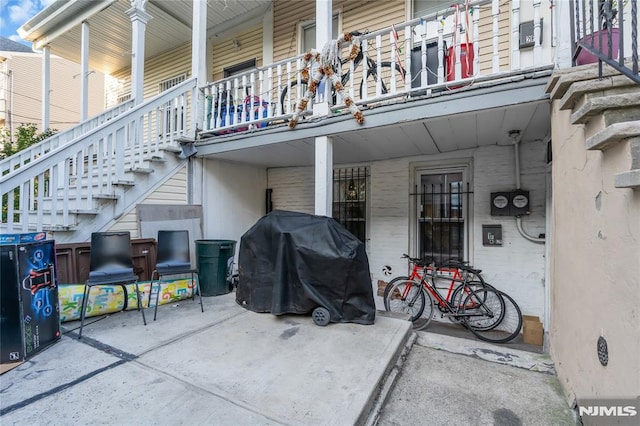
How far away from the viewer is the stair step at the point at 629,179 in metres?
1.14

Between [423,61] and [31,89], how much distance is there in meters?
16.2

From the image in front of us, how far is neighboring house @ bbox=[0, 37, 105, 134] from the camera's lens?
38.1ft

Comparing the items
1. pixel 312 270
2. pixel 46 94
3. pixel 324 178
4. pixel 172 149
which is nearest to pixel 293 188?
pixel 172 149

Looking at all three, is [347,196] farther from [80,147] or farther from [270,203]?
[80,147]

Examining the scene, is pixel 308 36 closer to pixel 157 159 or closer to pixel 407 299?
pixel 157 159

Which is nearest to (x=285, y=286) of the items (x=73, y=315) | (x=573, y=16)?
(x=73, y=315)

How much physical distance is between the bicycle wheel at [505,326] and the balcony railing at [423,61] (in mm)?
2758

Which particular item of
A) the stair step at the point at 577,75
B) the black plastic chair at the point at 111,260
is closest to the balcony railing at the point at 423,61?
the stair step at the point at 577,75

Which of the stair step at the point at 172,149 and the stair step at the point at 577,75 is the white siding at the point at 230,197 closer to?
the stair step at the point at 172,149

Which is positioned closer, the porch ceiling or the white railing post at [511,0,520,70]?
the white railing post at [511,0,520,70]

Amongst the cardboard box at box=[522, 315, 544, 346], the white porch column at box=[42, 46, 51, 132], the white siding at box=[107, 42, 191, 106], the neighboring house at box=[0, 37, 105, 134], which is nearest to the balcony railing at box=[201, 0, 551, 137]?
the cardboard box at box=[522, 315, 544, 346]

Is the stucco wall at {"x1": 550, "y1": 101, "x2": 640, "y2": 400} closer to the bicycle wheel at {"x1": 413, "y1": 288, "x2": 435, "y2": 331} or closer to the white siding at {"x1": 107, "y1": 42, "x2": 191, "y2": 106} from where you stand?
the bicycle wheel at {"x1": 413, "y1": 288, "x2": 435, "y2": 331}

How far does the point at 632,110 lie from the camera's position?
1466 mm

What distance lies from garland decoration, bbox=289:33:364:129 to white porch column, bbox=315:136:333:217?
1.60 feet
